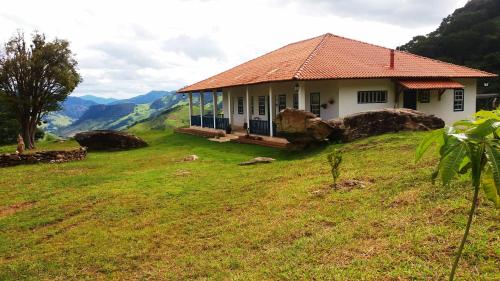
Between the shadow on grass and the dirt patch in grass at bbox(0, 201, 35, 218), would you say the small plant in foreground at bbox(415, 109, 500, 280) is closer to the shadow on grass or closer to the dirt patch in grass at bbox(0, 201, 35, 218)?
the dirt patch in grass at bbox(0, 201, 35, 218)

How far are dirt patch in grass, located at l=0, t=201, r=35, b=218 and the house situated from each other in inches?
478

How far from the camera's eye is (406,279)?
4.37 m

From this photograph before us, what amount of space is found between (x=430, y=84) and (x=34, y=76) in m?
24.2

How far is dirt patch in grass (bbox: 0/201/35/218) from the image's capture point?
9.57 meters

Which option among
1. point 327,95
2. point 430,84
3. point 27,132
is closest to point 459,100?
point 430,84

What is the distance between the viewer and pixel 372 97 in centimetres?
2125

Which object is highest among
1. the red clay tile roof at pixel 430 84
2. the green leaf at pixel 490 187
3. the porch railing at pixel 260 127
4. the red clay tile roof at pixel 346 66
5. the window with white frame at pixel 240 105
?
the red clay tile roof at pixel 346 66

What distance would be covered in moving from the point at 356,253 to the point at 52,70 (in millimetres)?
25710

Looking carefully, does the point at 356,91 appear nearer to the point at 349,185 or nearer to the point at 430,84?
the point at 430,84

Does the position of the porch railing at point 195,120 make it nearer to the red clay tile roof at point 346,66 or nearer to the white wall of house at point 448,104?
the red clay tile roof at point 346,66

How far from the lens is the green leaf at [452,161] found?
89.3 inches

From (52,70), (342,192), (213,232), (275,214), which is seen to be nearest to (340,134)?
(342,192)

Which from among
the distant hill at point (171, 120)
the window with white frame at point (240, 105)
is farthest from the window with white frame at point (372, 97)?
the distant hill at point (171, 120)

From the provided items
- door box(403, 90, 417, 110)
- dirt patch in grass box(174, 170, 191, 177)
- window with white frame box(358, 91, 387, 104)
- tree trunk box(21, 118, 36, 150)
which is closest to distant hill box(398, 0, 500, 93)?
door box(403, 90, 417, 110)
